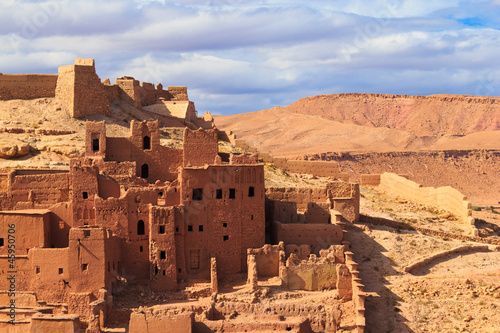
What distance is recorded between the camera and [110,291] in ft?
121

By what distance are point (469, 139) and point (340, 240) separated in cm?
8134

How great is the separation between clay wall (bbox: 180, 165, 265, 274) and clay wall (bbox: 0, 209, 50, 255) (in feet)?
20.5

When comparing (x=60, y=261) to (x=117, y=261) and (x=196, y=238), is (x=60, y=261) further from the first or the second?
(x=196, y=238)

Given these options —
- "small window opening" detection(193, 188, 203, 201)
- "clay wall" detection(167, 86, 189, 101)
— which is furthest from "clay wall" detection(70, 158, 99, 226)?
"clay wall" detection(167, 86, 189, 101)

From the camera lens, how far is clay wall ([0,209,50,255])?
123ft

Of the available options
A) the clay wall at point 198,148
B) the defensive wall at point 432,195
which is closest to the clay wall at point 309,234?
the clay wall at point 198,148

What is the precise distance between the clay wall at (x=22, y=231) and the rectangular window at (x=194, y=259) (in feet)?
20.9

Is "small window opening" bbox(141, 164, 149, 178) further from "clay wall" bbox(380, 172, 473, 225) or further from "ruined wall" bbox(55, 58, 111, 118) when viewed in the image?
"clay wall" bbox(380, 172, 473, 225)

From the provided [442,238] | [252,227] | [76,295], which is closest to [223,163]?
[252,227]

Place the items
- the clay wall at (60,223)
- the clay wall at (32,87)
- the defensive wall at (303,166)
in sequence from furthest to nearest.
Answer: the defensive wall at (303,166) → the clay wall at (32,87) → the clay wall at (60,223)

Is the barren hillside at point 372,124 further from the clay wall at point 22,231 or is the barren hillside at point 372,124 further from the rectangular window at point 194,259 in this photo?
the clay wall at point 22,231

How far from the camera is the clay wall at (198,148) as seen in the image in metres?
42.8

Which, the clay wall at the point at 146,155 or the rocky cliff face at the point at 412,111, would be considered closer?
the clay wall at the point at 146,155

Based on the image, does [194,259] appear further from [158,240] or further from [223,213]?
[223,213]
